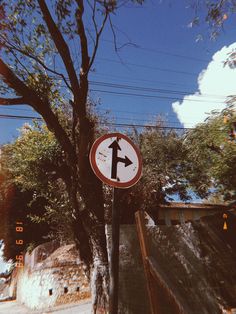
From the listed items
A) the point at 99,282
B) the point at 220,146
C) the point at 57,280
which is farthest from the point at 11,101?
the point at 57,280

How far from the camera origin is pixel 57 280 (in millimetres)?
15430

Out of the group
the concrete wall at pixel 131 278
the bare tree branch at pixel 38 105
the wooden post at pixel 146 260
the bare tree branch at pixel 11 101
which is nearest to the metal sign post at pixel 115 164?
the wooden post at pixel 146 260

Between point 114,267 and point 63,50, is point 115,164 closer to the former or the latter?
point 114,267

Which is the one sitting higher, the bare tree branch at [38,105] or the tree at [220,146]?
the tree at [220,146]

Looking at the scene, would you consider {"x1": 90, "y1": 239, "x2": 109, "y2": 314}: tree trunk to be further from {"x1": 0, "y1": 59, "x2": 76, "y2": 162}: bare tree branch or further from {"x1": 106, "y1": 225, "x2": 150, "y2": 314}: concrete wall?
{"x1": 0, "y1": 59, "x2": 76, "y2": 162}: bare tree branch

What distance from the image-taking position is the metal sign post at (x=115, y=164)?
3119 mm

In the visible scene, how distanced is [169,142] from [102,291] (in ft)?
51.8

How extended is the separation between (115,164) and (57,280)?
14024 millimetres

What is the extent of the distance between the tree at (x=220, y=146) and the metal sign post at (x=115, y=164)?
6.45 m

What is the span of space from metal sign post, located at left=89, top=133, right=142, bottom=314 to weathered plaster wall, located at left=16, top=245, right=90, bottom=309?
37.3ft

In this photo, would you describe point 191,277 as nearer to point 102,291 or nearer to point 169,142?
point 102,291
